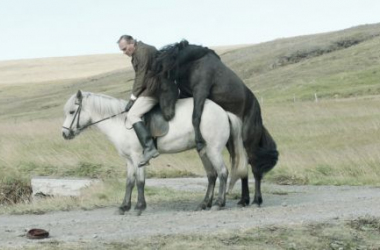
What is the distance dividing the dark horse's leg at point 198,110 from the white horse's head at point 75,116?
1.74 m

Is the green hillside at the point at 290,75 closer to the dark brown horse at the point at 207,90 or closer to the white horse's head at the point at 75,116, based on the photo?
the dark brown horse at the point at 207,90

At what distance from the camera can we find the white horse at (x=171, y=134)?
526 inches

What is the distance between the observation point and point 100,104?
13812 millimetres

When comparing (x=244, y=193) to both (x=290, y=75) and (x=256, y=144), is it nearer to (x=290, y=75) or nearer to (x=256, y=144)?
(x=256, y=144)

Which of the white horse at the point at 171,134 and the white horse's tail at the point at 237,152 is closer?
the white horse at the point at 171,134

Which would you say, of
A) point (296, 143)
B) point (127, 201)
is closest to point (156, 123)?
point (127, 201)

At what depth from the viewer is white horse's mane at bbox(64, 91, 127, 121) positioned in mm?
13748

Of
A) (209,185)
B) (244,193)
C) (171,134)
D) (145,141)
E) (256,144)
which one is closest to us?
(145,141)

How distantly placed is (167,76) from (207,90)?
0.65 meters

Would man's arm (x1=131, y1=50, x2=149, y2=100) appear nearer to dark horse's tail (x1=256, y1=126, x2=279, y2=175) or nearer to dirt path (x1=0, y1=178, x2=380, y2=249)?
dirt path (x1=0, y1=178, x2=380, y2=249)

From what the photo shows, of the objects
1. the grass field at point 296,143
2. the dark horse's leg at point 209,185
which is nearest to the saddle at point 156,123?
the dark horse's leg at point 209,185

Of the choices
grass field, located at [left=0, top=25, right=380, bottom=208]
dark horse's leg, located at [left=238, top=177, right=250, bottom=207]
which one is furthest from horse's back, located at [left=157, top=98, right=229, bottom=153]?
grass field, located at [left=0, top=25, right=380, bottom=208]

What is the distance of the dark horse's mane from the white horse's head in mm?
1219

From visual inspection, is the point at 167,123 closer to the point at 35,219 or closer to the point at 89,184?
the point at 35,219
